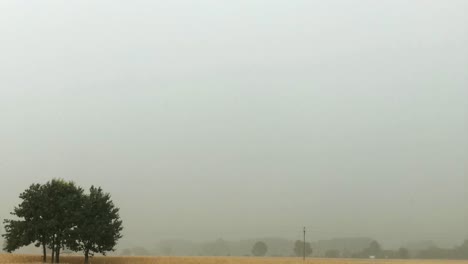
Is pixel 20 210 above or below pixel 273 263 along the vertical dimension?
above

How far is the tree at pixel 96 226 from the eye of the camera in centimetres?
7619

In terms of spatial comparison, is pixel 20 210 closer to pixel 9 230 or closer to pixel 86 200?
pixel 9 230

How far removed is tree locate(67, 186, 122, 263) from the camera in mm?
76188

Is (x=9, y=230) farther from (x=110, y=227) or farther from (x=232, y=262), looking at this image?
(x=232, y=262)

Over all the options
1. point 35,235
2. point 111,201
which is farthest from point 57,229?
point 111,201

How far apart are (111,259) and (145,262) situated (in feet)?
23.5

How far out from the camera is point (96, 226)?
76812 mm

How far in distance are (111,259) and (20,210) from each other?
20570 mm

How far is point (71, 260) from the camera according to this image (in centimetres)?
8288

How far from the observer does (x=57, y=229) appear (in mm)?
76062

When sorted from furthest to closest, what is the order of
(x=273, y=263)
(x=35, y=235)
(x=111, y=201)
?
(x=273, y=263), (x=111, y=201), (x=35, y=235)

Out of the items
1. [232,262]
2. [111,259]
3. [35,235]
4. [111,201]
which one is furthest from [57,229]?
[232,262]

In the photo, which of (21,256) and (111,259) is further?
(111,259)

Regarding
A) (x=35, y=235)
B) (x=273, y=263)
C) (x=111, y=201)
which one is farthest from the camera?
(x=273, y=263)
